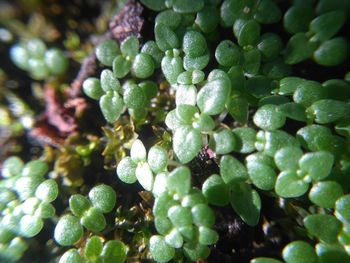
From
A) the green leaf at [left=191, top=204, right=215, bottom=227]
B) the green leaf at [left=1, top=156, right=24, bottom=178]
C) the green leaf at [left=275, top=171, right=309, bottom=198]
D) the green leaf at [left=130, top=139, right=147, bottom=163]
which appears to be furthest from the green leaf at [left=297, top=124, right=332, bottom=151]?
the green leaf at [left=1, top=156, right=24, bottom=178]

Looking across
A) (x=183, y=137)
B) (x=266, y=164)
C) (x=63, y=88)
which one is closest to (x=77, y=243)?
(x=183, y=137)

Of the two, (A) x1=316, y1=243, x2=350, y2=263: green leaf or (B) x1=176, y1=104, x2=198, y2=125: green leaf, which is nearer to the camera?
(A) x1=316, y1=243, x2=350, y2=263: green leaf

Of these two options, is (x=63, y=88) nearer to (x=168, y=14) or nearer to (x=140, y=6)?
(x=140, y=6)

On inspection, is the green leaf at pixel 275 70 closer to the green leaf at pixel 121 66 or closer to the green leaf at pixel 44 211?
the green leaf at pixel 121 66

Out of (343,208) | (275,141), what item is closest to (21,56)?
(275,141)

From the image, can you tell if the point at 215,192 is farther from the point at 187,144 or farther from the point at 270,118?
the point at 270,118

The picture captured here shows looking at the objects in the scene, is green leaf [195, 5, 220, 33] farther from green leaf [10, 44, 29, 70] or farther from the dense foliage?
green leaf [10, 44, 29, 70]
